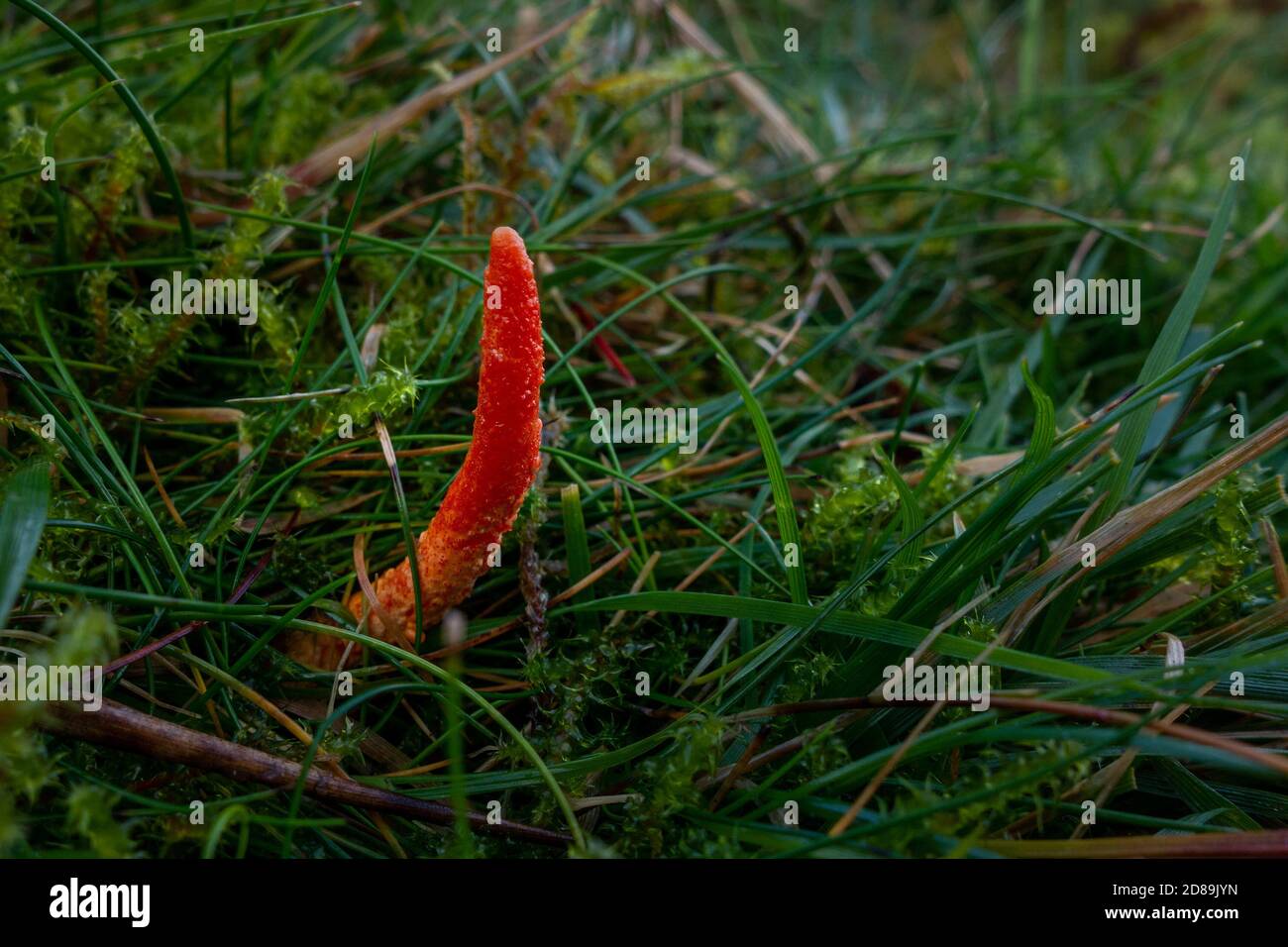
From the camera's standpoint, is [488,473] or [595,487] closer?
[488,473]

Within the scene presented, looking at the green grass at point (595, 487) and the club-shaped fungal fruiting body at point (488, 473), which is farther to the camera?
the green grass at point (595, 487)

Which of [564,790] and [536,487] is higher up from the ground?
[536,487]

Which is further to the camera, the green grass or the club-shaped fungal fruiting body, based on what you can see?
the green grass
